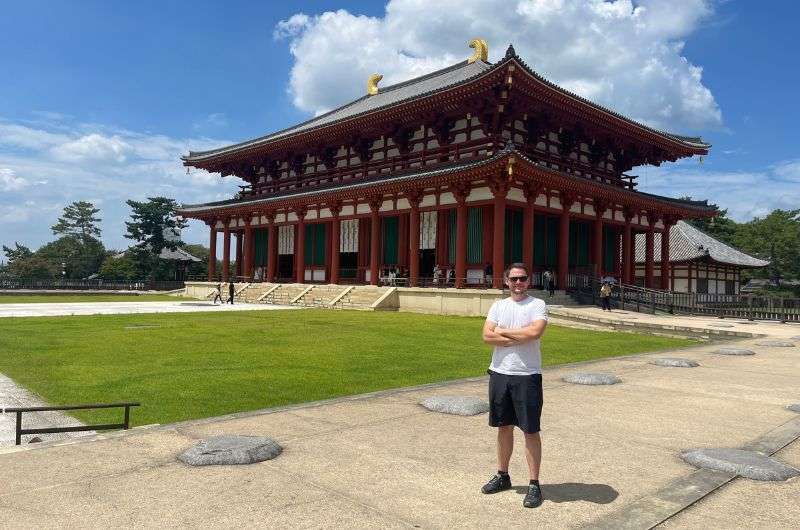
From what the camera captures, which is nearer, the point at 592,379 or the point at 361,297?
the point at 592,379

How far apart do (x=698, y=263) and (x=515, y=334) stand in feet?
127

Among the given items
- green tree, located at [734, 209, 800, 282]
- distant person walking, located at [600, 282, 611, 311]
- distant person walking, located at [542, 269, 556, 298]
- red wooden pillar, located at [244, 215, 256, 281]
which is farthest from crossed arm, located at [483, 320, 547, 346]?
green tree, located at [734, 209, 800, 282]

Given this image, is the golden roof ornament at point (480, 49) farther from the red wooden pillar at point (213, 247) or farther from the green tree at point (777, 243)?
the green tree at point (777, 243)

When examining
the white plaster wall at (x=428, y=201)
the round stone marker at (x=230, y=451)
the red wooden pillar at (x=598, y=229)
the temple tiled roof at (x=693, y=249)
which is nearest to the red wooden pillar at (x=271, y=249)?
the white plaster wall at (x=428, y=201)

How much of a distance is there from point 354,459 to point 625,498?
7.39 ft

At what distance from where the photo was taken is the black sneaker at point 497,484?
14.5 feet

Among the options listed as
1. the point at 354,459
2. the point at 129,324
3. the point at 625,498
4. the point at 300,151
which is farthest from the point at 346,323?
the point at 300,151

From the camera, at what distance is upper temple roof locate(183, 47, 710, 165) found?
23764mm

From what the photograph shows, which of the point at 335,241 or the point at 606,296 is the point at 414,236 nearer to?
the point at 335,241

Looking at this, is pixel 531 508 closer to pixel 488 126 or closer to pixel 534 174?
pixel 534 174

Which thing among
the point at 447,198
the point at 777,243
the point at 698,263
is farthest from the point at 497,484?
the point at 777,243

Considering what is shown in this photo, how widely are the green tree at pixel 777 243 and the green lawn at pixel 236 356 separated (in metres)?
40.6

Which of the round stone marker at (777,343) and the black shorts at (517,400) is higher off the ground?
the black shorts at (517,400)

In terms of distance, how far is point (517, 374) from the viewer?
4406 millimetres
